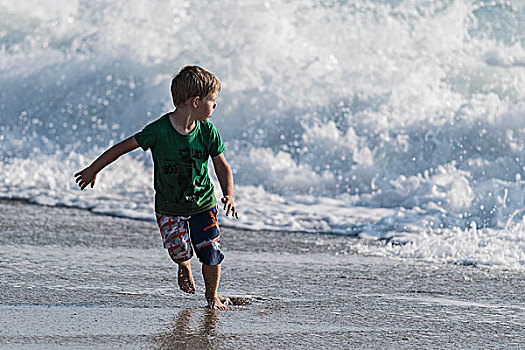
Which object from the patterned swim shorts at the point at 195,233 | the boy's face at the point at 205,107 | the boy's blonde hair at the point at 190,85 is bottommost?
the patterned swim shorts at the point at 195,233

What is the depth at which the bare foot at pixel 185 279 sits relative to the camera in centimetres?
349

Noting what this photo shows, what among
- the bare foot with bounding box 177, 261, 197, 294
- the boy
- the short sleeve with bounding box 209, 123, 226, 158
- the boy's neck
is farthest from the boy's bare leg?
the boy's neck

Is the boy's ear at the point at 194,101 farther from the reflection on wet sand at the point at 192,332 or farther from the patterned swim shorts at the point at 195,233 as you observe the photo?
the reflection on wet sand at the point at 192,332

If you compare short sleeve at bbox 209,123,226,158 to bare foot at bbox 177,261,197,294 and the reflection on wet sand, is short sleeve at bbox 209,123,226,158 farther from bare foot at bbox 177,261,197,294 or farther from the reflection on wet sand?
the reflection on wet sand

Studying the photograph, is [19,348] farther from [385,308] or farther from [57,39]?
[57,39]

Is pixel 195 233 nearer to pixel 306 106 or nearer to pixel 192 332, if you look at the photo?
pixel 192 332

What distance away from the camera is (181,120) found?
128 inches

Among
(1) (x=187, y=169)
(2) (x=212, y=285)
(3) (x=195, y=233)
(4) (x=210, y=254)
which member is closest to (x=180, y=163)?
(1) (x=187, y=169)

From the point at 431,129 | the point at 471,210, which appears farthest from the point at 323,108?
the point at 471,210

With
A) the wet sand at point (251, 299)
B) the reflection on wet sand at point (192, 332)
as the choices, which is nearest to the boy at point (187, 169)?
the reflection on wet sand at point (192, 332)

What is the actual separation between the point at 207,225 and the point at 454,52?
9858mm

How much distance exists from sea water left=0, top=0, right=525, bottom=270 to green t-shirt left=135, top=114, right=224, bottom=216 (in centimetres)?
211

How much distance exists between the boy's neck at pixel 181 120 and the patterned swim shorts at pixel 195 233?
369 mm

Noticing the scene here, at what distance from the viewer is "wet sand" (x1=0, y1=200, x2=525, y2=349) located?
288 centimetres
